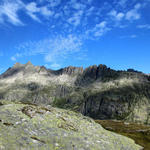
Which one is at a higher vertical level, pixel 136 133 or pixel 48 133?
pixel 48 133

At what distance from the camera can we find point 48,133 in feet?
62.2

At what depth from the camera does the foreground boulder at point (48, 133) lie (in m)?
16.0

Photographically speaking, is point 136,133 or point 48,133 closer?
point 48,133

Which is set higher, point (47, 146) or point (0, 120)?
point (0, 120)

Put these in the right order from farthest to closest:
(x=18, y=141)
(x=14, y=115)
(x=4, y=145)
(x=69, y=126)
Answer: (x=69, y=126)
(x=14, y=115)
(x=18, y=141)
(x=4, y=145)

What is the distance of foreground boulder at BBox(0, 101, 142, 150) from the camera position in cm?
1602

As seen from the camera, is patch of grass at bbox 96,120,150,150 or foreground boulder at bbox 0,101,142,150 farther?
patch of grass at bbox 96,120,150,150

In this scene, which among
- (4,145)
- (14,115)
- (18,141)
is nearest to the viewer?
(4,145)

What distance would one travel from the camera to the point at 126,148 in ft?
74.4

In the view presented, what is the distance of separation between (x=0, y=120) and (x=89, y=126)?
40.4 ft

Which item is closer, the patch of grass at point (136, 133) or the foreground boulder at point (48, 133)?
the foreground boulder at point (48, 133)

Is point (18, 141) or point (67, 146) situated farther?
point (67, 146)

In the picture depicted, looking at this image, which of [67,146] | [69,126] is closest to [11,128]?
[67,146]

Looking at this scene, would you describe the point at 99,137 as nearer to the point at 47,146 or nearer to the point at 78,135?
the point at 78,135
